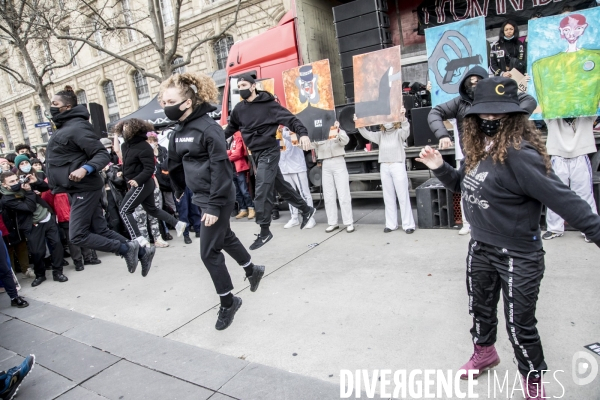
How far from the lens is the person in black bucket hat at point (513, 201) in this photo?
2.06 meters

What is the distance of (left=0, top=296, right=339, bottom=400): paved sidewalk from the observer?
2.76m

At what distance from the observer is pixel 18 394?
10.2ft

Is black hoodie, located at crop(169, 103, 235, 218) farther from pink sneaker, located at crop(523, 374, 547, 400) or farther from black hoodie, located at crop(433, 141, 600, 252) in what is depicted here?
pink sneaker, located at crop(523, 374, 547, 400)

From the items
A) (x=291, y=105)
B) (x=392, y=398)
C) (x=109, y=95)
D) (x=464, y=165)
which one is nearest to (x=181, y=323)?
(x=392, y=398)

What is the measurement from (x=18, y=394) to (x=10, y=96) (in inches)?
1669

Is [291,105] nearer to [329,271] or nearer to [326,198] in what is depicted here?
[326,198]

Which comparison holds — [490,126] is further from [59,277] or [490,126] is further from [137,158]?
[59,277]

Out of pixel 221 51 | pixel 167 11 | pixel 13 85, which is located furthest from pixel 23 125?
pixel 221 51

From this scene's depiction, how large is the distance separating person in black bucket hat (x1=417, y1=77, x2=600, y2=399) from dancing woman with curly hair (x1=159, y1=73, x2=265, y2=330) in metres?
1.81

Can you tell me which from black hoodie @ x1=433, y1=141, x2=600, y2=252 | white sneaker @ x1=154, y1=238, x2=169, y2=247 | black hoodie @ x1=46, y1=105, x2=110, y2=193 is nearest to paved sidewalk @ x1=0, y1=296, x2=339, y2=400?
black hoodie @ x1=433, y1=141, x2=600, y2=252

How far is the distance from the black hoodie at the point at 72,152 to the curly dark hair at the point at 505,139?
12.4 ft

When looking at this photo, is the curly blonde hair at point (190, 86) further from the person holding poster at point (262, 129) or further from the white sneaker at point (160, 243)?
the white sneaker at point (160, 243)
